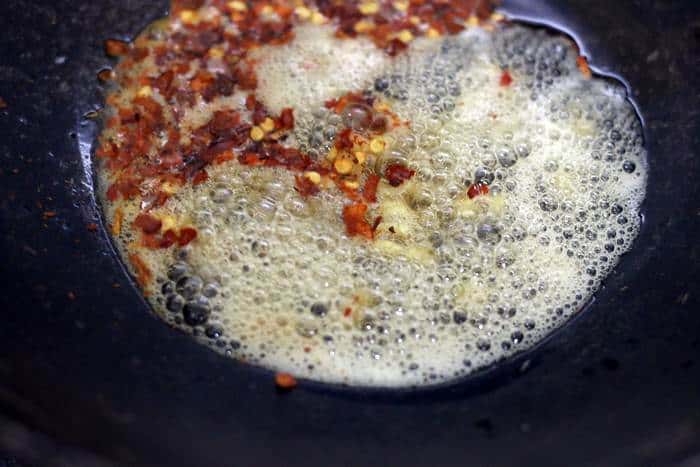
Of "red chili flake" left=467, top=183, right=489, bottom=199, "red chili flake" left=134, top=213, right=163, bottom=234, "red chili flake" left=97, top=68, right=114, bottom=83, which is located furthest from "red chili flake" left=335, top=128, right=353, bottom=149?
"red chili flake" left=97, top=68, right=114, bottom=83

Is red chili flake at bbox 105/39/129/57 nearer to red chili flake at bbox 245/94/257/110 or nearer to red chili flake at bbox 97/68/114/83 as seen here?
red chili flake at bbox 97/68/114/83

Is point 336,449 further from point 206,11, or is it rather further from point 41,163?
point 206,11

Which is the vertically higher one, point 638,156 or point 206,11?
point 638,156

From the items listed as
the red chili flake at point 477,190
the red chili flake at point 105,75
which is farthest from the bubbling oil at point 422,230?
the red chili flake at point 105,75

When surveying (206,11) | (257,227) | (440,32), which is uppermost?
Result: (440,32)

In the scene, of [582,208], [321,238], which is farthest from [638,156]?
[321,238]

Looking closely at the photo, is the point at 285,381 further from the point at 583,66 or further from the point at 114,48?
the point at 583,66
